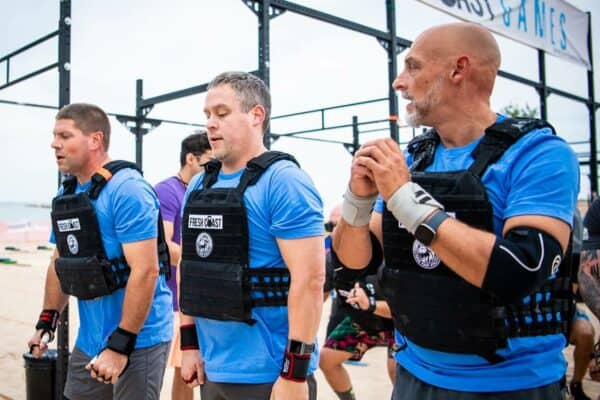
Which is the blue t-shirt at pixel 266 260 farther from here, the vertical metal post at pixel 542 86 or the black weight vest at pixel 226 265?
the vertical metal post at pixel 542 86

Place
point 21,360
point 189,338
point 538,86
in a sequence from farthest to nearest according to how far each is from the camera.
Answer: point 538,86 → point 21,360 → point 189,338

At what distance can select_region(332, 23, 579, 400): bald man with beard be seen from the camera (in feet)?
3.78

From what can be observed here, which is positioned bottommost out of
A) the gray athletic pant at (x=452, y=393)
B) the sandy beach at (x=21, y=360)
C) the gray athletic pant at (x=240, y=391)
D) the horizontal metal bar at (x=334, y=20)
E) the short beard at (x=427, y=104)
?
the sandy beach at (x=21, y=360)

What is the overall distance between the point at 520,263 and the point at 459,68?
1.89ft

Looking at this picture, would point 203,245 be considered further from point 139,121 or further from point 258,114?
point 139,121

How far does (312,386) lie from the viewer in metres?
1.92

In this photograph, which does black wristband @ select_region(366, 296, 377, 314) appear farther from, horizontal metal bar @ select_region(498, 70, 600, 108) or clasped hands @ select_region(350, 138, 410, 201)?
horizontal metal bar @ select_region(498, 70, 600, 108)

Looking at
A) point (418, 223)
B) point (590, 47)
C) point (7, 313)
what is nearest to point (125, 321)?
point (418, 223)

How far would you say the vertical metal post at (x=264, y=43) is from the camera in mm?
4078

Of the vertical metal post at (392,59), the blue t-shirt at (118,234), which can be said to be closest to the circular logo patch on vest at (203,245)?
the blue t-shirt at (118,234)

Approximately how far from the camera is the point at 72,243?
2.38m

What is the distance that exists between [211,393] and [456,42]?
→ 4.71ft

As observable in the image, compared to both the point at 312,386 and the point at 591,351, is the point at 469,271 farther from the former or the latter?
the point at 591,351

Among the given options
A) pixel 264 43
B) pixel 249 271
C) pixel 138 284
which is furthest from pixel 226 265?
pixel 264 43
